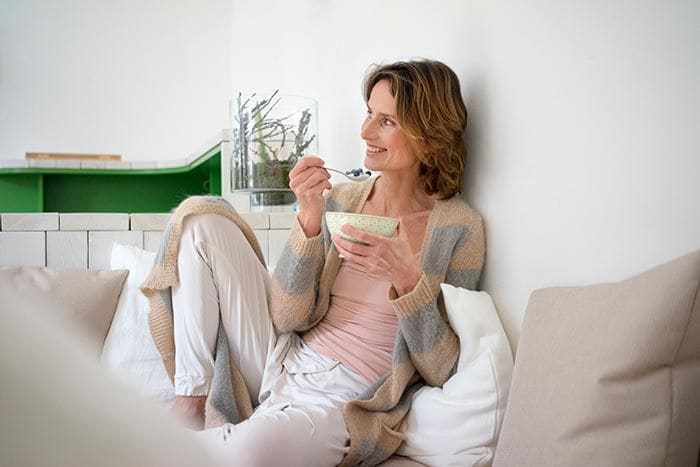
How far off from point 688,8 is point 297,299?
1019 mm

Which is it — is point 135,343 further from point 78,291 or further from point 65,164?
point 65,164

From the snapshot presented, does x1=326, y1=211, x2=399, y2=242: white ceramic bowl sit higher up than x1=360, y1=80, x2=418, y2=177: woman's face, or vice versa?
x1=360, y1=80, x2=418, y2=177: woman's face

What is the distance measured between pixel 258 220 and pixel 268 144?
0.28 meters

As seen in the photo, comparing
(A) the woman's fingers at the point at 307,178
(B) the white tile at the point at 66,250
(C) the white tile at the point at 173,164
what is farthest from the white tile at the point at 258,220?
(C) the white tile at the point at 173,164

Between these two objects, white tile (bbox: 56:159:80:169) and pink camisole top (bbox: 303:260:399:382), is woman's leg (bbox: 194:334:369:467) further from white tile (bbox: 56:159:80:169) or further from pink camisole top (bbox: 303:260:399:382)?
white tile (bbox: 56:159:80:169)

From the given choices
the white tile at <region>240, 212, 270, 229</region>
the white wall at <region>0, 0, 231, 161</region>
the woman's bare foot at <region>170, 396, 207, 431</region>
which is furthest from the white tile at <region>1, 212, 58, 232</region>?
the white wall at <region>0, 0, 231, 161</region>

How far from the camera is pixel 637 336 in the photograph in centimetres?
94

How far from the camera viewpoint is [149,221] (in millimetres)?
2324

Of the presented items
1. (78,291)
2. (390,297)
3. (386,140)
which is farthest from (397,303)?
(78,291)

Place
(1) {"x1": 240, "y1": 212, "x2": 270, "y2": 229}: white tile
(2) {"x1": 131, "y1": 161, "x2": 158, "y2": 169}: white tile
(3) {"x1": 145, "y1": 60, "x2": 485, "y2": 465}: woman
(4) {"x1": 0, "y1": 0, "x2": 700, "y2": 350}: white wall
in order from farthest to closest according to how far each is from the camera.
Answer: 1. (2) {"x1": 131, "y1": 161, "x2": 158, "y2": 169}: white tile
2. (1) {"x1": 240, "y1": 212, "x2": 270, "y2": 229}: white tile
3. (3) {"x1": 145, "y1": 60, "x2": 485, "y2": 465}: woman
4. (4) {"x1": 0, "y1": 0, "x2": 700, "y2": 350}: white wall

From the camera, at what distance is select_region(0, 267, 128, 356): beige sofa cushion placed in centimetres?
204

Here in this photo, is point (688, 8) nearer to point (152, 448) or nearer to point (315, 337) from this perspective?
point (152, 448)

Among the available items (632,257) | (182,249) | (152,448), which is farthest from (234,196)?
(152,448)

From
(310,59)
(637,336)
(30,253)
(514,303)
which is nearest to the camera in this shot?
(637,336)
